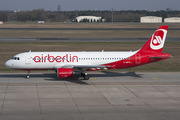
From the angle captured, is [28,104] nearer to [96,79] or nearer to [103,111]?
[103,111]

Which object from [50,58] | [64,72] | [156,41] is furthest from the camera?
[156,41]

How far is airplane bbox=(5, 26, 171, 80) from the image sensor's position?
35.2 metres

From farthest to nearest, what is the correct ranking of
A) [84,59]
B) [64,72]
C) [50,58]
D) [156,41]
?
1. [156,41]
2. [84,59]
3. [50,58]
4. [64,72]

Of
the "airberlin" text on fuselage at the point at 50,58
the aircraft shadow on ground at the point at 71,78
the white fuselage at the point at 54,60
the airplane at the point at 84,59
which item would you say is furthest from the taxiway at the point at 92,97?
the "airberlin" text on fuselage at the point at 50,58

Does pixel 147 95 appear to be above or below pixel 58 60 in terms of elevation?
below

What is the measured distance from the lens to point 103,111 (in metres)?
23.1

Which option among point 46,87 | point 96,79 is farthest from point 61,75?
A: point 96,79

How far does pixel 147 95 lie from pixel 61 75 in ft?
35.7

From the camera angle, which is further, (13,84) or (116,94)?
(13,84)

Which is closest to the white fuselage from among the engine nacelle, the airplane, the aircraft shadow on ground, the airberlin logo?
the airplane

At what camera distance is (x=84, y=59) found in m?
35.8

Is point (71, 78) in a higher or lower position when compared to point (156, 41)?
lower

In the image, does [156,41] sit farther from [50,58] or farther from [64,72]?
[50,58]

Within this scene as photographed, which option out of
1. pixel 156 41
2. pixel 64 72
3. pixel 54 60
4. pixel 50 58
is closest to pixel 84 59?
pixel 64 72
